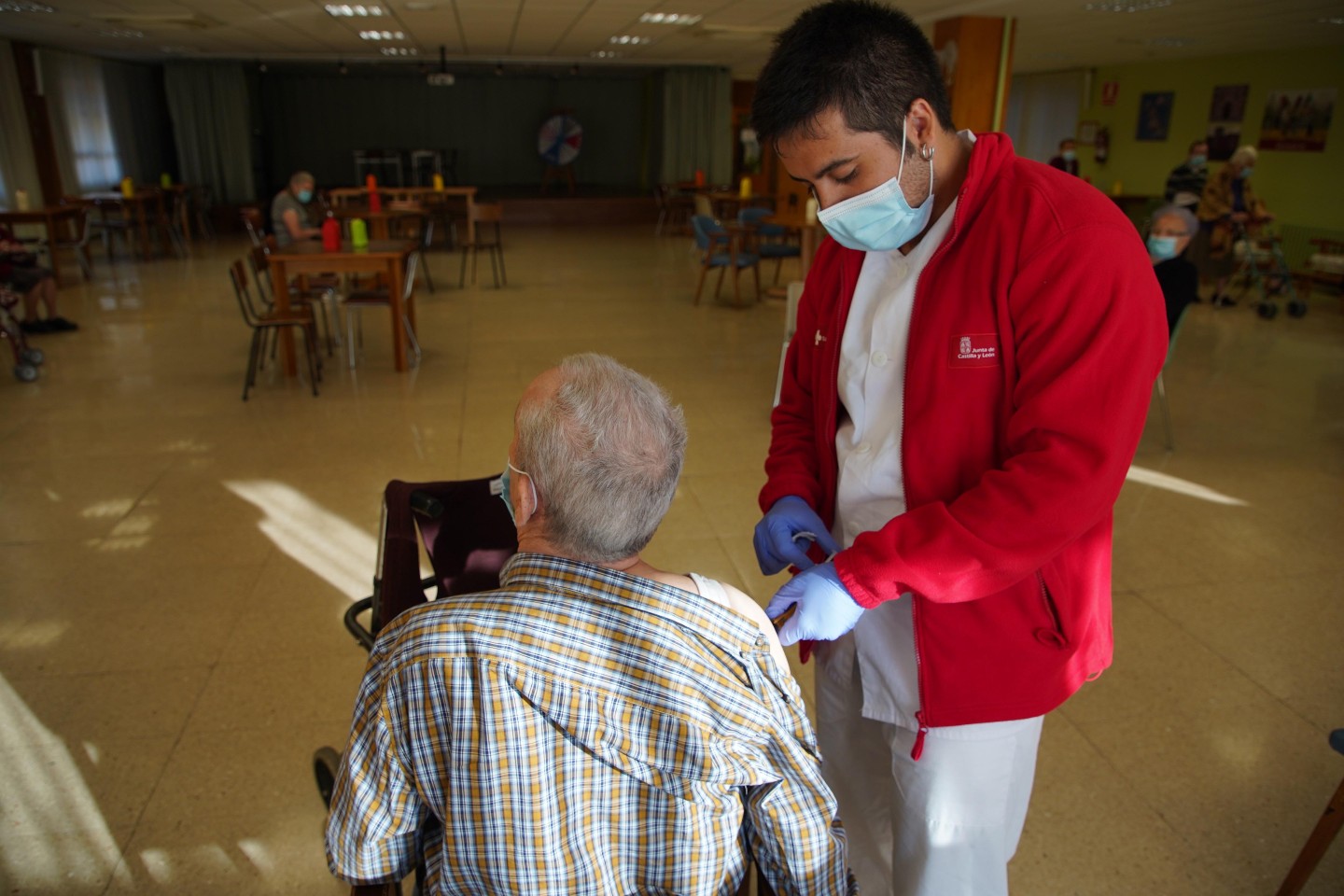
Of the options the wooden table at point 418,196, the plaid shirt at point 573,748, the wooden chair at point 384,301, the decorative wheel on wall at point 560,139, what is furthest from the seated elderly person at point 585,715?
the decorative wheel on wall at point 560,139

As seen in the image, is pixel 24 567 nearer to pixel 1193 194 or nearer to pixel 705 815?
pixel 705 815

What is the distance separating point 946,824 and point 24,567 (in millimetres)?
3191

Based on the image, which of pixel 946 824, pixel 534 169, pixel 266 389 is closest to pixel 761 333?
pixel 266 389

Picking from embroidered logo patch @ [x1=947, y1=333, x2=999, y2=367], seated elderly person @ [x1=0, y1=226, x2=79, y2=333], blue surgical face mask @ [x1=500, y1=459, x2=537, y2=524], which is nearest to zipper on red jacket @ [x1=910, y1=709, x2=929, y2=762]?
embroidered logo patch @ [x1=947, y1=333, x2=999, y2=367]

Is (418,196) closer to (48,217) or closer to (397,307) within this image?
(48,217)

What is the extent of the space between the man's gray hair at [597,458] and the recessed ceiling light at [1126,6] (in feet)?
25.5

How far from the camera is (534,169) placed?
64.6 feet

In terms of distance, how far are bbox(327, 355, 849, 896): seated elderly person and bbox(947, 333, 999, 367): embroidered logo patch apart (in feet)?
1.15

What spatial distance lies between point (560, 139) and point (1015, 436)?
1928cm

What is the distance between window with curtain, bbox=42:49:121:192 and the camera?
11836mm

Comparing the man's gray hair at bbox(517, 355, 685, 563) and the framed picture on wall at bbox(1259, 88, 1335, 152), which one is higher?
the framed picture on wall at bbox(1259, 88, 1335, 152)

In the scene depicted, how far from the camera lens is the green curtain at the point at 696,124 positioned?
16125mm

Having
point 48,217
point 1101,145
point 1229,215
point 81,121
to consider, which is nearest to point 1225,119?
point 1101,145

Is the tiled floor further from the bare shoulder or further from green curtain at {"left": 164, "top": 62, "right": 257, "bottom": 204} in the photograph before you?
green curtain at {"left": 164, "top": 62, "right": 257, "bottom": 204}
